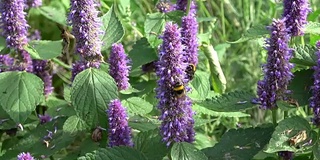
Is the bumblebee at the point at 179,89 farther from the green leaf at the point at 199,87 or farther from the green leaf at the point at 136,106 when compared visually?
the green leaf at the point at 199,87

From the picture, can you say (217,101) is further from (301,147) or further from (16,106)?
(16,106)

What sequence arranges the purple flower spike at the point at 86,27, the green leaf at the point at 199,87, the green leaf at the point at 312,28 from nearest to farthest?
the purple flower spike at the point at 86,27 < the green leaf at the point at 312,28 < the green leaf at the point at 199,87

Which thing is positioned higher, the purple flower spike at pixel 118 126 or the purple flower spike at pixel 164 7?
the purple flower spike at pixel 164 7

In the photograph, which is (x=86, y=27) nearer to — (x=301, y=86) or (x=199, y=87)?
(x=199, y=87)

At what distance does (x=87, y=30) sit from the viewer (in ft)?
9.48

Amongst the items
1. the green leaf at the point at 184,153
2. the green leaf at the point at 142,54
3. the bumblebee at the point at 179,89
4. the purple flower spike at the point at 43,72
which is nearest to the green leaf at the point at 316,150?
the green leaf at the point at 184,153

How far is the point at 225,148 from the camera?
109 inches

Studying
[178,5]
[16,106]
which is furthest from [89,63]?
[178,5]

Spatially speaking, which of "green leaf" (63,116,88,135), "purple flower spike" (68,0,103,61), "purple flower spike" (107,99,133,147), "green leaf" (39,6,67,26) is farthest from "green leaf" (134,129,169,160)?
"green leaf" (39,6,67,26)

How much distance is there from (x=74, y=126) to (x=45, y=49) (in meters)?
0.52

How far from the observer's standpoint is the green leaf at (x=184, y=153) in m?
2.53

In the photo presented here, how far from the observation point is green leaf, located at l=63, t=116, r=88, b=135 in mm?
3067

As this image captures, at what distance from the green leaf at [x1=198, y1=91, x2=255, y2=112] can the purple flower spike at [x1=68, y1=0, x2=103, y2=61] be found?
0.58 metres

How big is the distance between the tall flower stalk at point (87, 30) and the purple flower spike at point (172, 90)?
466mm
